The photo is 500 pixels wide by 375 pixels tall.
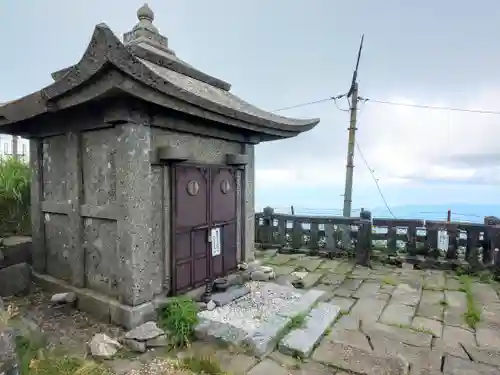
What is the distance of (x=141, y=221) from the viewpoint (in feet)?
14.0

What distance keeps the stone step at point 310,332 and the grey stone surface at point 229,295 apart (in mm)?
1179

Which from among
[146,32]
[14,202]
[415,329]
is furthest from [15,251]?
[415,329]

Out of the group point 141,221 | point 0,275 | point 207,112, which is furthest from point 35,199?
point 207,112

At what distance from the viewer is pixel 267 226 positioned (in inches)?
376

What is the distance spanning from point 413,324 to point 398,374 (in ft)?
4.95

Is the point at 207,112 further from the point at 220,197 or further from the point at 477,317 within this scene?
the point at 477,317

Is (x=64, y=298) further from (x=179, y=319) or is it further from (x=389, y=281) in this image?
(x=389, y=281)

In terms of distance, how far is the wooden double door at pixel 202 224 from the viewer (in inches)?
188

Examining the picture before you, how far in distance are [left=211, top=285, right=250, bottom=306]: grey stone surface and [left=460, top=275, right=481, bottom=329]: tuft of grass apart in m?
3.35

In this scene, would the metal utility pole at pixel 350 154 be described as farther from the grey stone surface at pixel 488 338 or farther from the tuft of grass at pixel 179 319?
the tuft of grass at pixel 179 319

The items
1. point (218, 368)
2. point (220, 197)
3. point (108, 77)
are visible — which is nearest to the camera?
point (218, 368)

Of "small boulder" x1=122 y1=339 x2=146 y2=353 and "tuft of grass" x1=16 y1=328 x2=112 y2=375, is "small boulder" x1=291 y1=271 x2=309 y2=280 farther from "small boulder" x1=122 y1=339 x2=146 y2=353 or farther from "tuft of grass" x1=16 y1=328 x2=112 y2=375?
"tuft of grass" x1=16 y1=328 x2=112 y2=375

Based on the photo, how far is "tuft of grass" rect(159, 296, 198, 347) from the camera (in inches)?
156

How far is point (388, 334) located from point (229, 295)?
234cm
